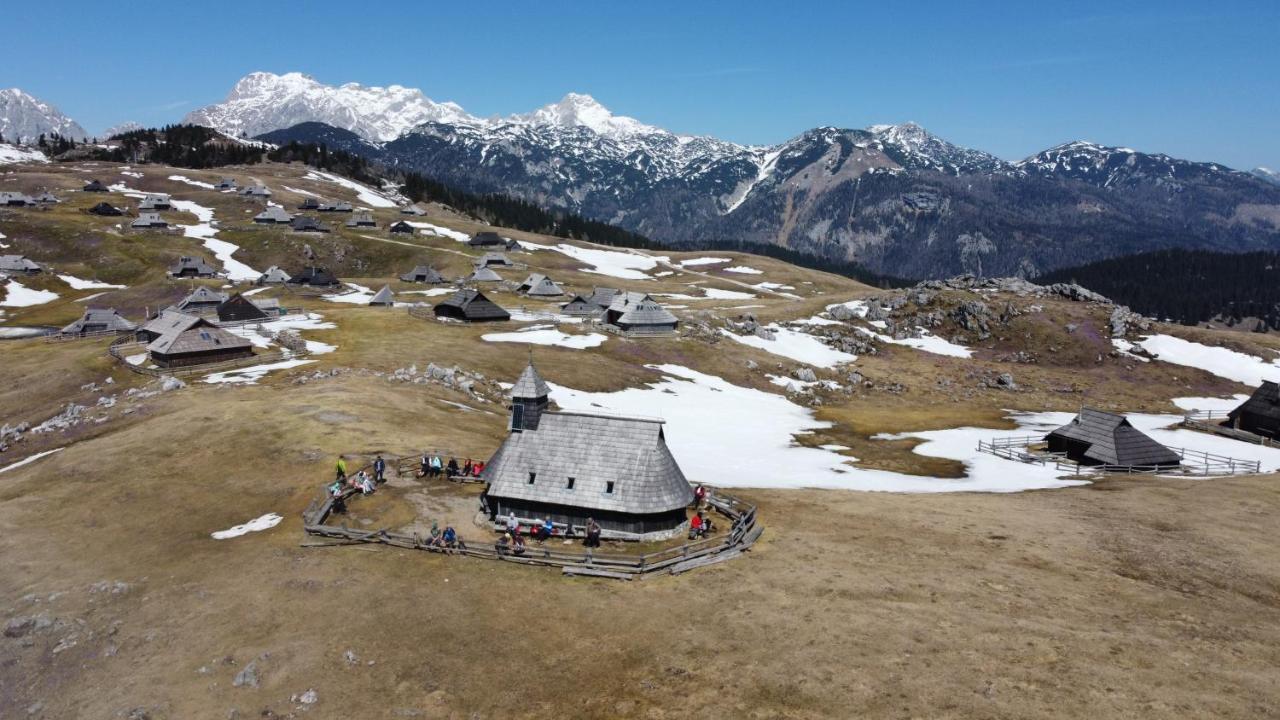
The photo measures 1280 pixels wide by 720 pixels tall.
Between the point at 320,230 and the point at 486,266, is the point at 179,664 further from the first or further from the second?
the point at 320,230

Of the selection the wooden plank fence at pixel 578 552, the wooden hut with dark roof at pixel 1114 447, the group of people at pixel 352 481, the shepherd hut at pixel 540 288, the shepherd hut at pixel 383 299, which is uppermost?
the shepherd hut at pixel 540 288

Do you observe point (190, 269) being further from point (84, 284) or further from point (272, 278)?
point (84, 284)

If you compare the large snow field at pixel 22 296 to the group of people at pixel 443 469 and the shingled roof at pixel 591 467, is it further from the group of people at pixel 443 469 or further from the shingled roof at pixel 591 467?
the shingled roof at pixel 591 467

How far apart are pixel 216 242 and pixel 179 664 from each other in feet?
531

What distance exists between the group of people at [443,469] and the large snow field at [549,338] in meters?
47.2

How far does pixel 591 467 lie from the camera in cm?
3841

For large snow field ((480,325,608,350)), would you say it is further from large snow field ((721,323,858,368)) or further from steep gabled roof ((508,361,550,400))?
steep gabled roof ((508,361,550,400))

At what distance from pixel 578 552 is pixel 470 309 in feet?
239

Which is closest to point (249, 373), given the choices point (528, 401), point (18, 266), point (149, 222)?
point (528, 401)

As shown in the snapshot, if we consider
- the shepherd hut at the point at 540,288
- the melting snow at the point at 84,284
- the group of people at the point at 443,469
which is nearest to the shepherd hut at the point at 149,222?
the melting snow at the point at 84,284

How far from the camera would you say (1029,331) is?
125 m

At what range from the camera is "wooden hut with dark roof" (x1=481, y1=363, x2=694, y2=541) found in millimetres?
37188

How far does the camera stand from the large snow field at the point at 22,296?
11525cm

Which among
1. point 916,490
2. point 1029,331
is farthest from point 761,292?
point 916,490
